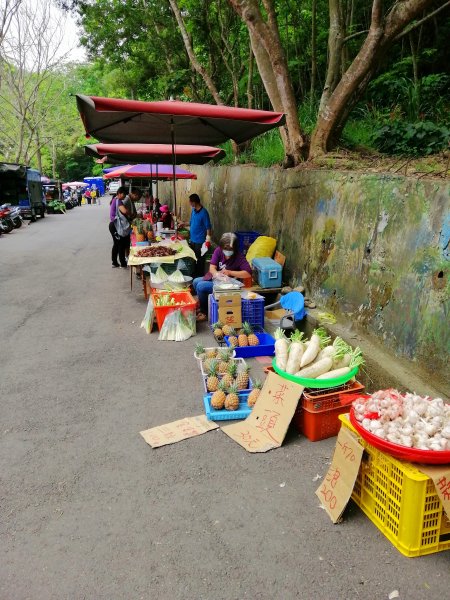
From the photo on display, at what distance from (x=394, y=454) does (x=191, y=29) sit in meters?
16.5

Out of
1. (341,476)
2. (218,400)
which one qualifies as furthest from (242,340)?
(341,476)

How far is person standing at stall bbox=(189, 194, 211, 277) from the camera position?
946 centimetres

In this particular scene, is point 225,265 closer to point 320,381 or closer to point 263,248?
point 263,248

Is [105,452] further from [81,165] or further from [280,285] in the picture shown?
[81,165]

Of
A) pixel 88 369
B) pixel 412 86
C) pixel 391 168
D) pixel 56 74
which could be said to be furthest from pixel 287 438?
pixel 56 74

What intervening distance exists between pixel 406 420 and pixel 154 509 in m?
1.81

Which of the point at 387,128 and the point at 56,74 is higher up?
the point at 56,74

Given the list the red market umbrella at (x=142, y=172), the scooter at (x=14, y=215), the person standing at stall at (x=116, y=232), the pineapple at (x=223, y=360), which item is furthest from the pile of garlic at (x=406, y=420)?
the scooter at (x=14, y=215)

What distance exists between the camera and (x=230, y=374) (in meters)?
4.64

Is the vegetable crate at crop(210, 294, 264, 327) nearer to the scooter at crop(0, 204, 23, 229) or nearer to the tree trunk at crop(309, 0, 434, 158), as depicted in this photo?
the tree trunk at crop(309, 0, 434, 158)

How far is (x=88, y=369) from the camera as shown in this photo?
5371 mm

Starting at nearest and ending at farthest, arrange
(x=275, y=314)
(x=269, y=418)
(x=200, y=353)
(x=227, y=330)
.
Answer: (x=269, y=418)
(x=200, y=353)
(x=227, y=330)
(x=275, y=314)

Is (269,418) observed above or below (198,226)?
below

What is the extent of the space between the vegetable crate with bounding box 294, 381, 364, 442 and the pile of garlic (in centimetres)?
72
